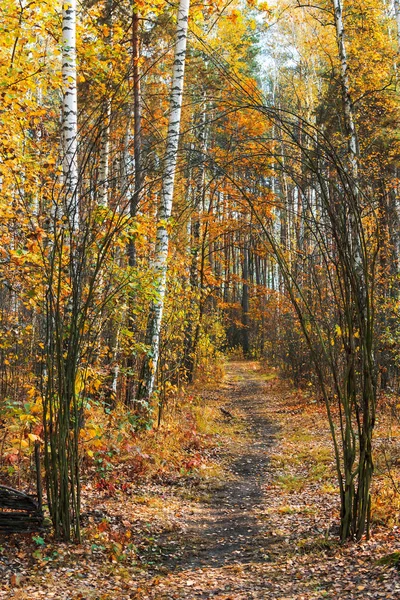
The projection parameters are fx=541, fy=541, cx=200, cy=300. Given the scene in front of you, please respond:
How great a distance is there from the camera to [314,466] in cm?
716

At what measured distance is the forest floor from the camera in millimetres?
3428

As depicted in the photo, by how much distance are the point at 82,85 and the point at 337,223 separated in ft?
30.2

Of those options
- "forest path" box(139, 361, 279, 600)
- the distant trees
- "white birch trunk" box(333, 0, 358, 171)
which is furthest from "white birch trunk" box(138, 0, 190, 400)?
"white birch trunk" box(333, 0, 358, 171)

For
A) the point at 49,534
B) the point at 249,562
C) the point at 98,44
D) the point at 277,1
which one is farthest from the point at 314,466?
the point at 277,1

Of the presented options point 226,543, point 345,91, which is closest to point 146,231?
point 226,543

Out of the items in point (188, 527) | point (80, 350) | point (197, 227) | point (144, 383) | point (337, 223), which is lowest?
point (188, 527)

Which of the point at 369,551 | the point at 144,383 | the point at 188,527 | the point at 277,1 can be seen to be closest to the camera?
the point at 369,551

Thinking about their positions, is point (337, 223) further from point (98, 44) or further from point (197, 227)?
point (197, 227)

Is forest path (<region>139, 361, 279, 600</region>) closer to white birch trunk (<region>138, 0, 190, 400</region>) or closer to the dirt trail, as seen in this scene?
the dirt trail

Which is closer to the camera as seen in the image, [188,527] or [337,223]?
[337,223]

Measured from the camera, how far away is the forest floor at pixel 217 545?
3.43 meters

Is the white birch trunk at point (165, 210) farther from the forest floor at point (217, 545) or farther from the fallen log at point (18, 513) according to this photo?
the fallen log at point (18, 513)

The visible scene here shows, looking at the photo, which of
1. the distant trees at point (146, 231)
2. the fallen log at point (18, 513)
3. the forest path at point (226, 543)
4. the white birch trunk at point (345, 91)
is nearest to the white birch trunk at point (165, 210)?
the distant trees at point (146, 231)

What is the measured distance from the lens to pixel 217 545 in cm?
459
